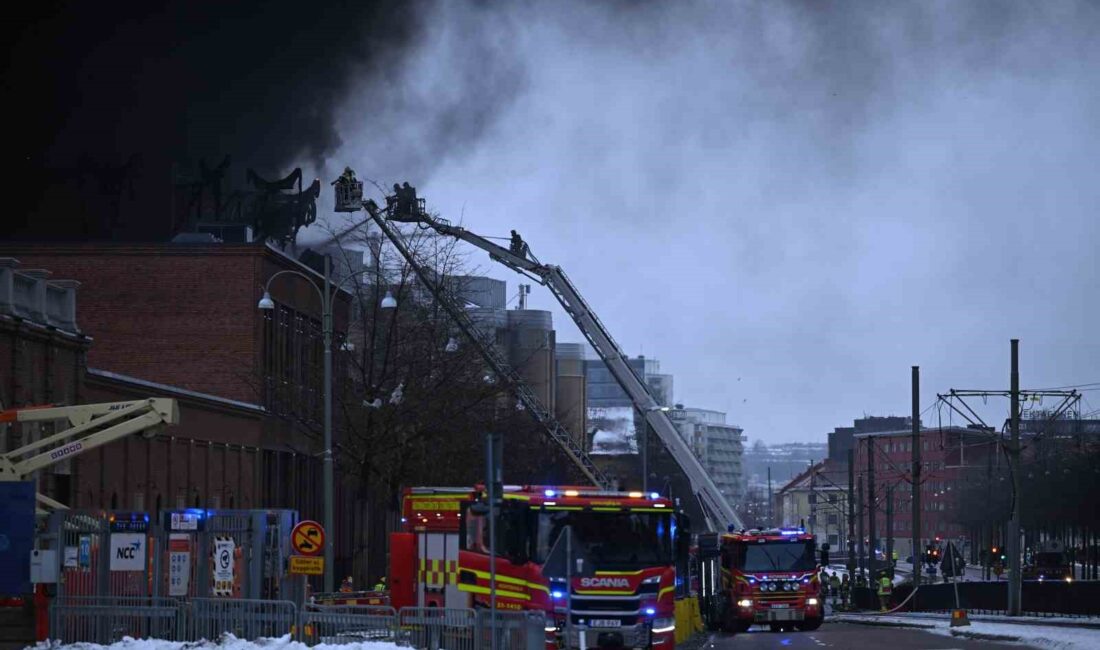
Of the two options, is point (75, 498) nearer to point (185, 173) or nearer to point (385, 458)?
point (385, 458)

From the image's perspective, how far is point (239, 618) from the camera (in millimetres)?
24547

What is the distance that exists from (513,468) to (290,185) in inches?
764

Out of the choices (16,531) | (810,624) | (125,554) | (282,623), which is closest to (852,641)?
(810,624)

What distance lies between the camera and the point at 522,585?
83.6 ft

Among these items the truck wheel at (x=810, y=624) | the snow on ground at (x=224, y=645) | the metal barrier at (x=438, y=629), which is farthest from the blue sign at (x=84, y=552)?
the truck wheel at (x=810, y=624)

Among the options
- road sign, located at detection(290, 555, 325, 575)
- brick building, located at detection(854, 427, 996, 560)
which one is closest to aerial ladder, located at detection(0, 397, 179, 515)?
road sign, located at detection(290, 555, 325, 575)

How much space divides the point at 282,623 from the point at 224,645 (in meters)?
1.47

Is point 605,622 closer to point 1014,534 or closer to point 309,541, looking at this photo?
point 309,541

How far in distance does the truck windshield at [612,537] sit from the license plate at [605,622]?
793mm

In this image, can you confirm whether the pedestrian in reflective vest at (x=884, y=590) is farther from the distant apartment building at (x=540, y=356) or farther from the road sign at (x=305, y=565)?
the road sign at (x=305, y=565)

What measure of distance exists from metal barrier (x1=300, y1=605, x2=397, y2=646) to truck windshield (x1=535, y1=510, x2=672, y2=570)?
2916 mm

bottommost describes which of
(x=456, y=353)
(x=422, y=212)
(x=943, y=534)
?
(x=943, y=534)

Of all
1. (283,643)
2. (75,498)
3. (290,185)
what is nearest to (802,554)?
(75,498)

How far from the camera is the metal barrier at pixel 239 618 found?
24094 millimetres
